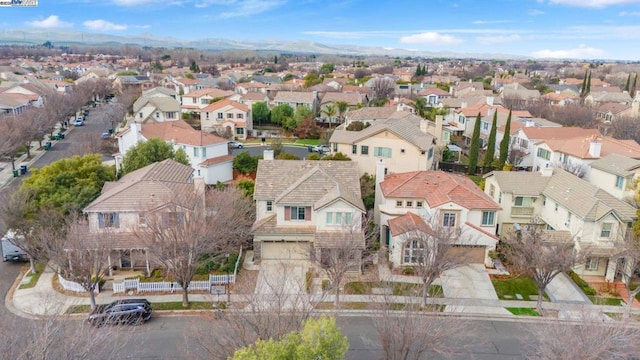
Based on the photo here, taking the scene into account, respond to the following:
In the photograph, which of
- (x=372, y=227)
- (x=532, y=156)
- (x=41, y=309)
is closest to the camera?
(x=41, y=309)

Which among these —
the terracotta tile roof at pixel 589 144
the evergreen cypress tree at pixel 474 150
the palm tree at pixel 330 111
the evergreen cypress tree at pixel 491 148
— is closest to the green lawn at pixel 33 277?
the evergreen cypress tree at pixel 474 150

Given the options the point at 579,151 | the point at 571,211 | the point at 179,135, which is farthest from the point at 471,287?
the point at 179,135

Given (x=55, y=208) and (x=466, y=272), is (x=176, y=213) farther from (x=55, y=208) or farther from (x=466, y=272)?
(x=466, y=272)

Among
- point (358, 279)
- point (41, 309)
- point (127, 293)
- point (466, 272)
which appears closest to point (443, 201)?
point (466, 272)

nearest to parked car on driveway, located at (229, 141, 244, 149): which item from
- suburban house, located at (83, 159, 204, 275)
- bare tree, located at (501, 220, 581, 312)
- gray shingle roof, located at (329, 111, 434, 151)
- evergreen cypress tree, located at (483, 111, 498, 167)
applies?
gray shingle roof, located at (329, 111, 434, 151)

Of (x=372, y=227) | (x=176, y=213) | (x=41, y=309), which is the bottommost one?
(x=41, y=309)

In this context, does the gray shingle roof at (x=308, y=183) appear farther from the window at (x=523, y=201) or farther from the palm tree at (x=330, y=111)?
the palm tree at (x=330, y=111)

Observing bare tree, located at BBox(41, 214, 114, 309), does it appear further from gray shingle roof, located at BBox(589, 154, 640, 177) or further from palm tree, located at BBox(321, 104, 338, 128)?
palm tree, located at BBox(321, 104, 338, 128)
